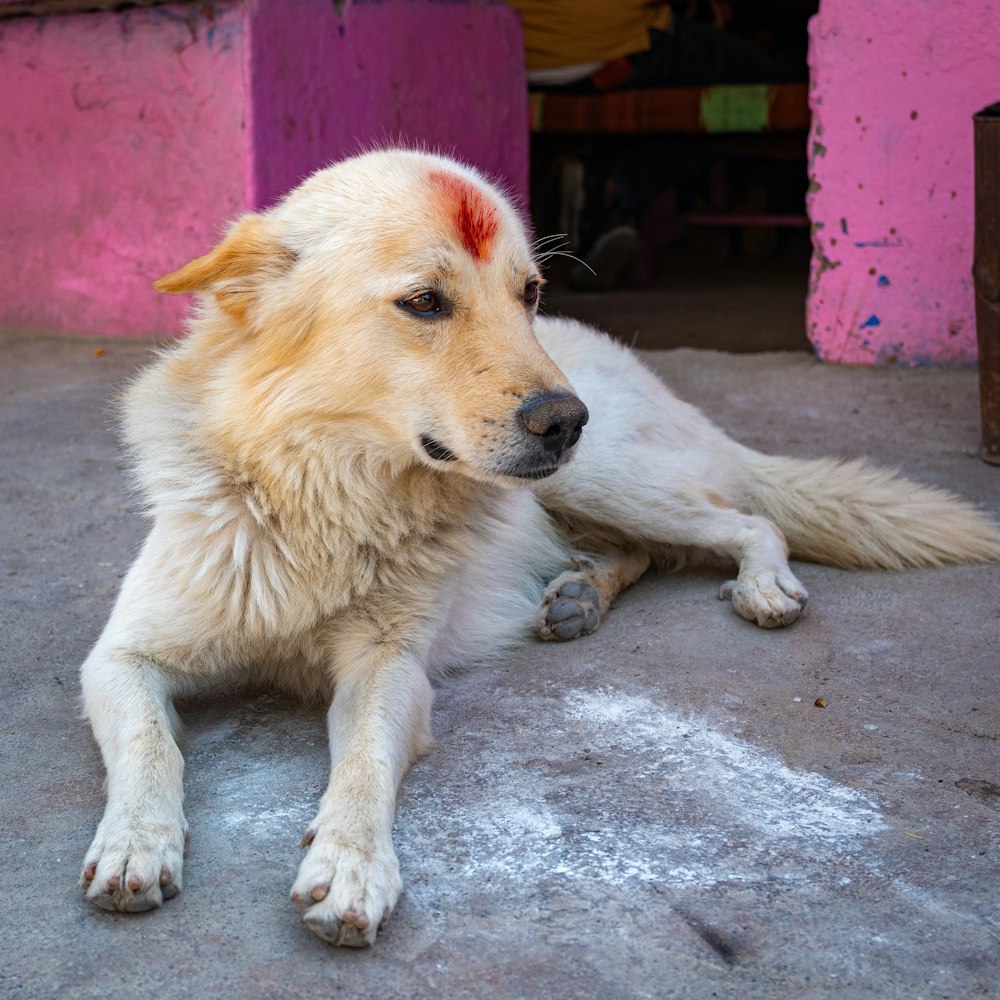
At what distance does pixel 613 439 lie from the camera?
11.2 ft

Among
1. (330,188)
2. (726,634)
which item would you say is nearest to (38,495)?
(330,188)

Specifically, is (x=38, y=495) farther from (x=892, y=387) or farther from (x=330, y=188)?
(x=892, y=387)

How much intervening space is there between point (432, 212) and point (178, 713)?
118cm

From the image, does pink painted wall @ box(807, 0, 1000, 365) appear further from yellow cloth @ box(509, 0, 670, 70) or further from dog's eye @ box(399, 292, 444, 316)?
dog's eye @ box(399, 292, 444, 316)

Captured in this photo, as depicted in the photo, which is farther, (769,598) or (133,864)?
(769,598)

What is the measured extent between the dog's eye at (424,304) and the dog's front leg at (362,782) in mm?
666

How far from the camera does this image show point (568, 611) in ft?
10.2

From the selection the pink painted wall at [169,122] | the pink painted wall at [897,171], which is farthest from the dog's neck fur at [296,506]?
the pink painted wall at [897,171]

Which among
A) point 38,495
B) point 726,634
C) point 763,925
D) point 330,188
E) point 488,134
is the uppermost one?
point 488,134

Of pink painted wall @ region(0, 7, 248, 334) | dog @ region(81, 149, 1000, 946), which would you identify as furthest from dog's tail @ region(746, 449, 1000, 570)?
pink painted wall @ region(0, 7, 248, 334)

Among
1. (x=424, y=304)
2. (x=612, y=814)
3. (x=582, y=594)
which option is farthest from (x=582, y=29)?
(x=612, y=814)

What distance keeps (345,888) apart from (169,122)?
504 cm

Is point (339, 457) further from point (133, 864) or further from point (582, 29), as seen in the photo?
point (582, 29)

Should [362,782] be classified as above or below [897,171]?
below
